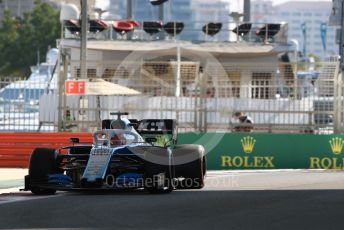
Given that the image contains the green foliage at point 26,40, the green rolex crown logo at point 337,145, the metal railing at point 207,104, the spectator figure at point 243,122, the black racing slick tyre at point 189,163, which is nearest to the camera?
the black racing slick tyre at point 189,163

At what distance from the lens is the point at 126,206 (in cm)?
1447

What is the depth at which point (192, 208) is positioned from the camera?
1414cm

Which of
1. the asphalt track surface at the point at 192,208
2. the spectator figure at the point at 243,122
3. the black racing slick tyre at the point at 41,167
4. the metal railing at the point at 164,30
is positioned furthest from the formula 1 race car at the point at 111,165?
the metal railing at the point at 164,30

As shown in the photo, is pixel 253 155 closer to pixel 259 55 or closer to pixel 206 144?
pixel 206 144

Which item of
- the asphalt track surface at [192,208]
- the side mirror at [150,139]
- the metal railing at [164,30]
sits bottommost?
the asphalt track surface at [192,208]

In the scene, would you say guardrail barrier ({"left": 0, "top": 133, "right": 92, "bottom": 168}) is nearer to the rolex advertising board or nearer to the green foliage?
the rolex advertising board

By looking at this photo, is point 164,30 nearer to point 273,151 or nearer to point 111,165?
point 273,151

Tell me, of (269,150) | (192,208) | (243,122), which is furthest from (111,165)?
(243,122)

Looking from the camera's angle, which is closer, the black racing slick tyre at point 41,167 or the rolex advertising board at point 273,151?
the black racing slick tyre at point 41,167

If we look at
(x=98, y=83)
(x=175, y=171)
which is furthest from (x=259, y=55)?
(x=175, y=171)

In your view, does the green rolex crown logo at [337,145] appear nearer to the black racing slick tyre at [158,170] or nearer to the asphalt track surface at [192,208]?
the asphalt track surface at [192,208]

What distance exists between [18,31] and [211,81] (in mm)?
45990

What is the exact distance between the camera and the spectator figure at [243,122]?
25.0m

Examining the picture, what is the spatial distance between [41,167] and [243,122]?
33.9 ft
